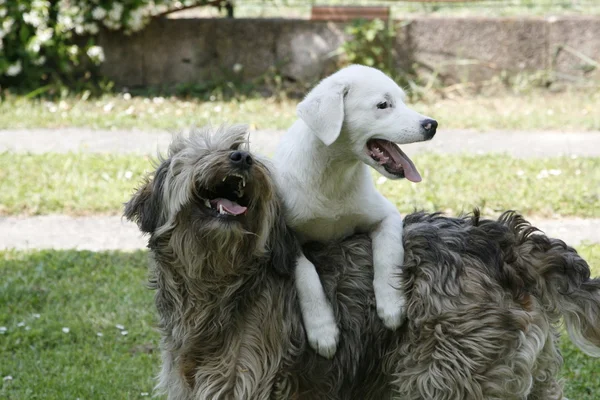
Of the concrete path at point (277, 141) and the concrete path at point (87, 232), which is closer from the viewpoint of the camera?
the concrete path at point (87, 232)

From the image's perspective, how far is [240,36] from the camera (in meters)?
13.0

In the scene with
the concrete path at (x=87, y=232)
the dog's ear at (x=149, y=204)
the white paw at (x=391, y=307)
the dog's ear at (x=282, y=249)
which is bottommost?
the concrete path at (x=87, y=232)

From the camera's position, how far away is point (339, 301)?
437cm

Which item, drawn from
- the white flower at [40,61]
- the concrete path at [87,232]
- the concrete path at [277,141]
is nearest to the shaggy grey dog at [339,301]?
the concrete path at [87,232]

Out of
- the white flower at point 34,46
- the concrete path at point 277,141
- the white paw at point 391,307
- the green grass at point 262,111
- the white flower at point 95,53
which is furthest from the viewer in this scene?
the white flower at point 95,53

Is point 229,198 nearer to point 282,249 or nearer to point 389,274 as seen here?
point 282,249

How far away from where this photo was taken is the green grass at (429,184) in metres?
8.62

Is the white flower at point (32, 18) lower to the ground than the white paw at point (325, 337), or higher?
lower

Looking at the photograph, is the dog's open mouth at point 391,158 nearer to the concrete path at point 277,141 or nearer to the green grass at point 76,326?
the green grass at point 76,326

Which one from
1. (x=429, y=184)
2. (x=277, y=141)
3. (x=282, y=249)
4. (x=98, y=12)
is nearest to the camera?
(x=282, y=249)

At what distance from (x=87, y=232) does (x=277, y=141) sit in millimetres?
2668

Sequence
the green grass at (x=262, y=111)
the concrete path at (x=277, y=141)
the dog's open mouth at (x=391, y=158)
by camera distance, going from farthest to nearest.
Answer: the green grass at (x=262, y=111) → the concrete path at (x=277, y=141) → the dog's open mouth at (x=391, y=158)

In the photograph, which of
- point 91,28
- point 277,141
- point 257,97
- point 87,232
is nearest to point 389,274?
point 87,232

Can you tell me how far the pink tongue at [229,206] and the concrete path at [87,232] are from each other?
3880mm
